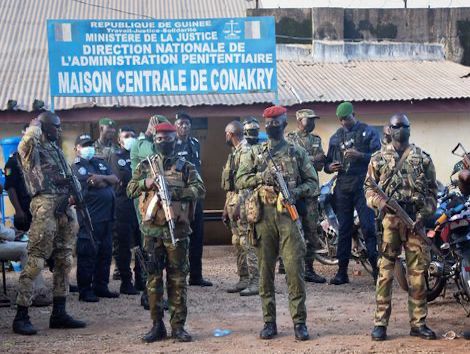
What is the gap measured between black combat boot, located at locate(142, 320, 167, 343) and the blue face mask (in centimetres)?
285

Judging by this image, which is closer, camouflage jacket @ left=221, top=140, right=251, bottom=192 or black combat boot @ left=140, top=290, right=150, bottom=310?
black combat boot @ left=140, top=290, right=150, bottom=310

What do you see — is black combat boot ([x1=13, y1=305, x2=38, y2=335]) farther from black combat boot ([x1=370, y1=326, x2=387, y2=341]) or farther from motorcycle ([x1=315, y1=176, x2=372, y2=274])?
motorcycle ([x1=315, y1=176, x2=372, y2=274])

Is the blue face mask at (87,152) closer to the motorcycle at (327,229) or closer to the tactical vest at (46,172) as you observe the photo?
the tactical vest at (46,172)

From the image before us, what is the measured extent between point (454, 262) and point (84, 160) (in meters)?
4.20

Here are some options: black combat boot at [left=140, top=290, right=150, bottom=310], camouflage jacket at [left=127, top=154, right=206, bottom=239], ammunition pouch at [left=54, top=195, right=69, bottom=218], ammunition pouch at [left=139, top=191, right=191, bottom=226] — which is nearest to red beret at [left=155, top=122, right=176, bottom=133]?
camouflage jacket at [left=127, top=154, right=206, bottom=239]

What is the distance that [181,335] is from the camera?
763cm

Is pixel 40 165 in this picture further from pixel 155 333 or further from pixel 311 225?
pixel 311 225

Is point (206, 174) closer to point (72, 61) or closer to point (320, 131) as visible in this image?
point (320, 131)

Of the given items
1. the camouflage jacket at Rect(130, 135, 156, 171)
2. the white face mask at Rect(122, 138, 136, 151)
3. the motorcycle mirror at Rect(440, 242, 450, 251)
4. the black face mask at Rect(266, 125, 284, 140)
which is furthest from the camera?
the white face mask at Rect(122, 138, 136, 151)

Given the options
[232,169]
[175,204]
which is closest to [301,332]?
[175,204]

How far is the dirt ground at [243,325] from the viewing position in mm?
7348

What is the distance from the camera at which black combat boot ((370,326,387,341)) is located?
745 cm

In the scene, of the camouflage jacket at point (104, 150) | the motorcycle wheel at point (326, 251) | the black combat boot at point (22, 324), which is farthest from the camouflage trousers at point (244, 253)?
the black combat boot at point (22, 324)

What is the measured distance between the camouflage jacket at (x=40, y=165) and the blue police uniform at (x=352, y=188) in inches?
146
